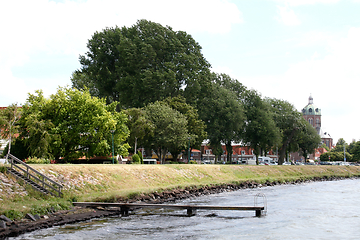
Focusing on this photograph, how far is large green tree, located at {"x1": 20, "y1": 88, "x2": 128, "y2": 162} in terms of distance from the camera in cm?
4409

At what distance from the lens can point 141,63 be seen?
65.9 m

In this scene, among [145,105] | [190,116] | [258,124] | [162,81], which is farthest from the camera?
[258,124]

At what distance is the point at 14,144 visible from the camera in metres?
43.7

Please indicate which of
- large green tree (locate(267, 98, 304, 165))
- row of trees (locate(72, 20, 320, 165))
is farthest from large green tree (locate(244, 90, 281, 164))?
large green tree (locate(267, 98, 304, 165))

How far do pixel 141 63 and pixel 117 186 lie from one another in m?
36.5

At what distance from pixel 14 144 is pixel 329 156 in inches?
5465

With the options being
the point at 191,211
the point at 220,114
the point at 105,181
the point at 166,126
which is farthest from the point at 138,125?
the point at 191,211

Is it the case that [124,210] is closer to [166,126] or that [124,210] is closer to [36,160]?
[36,160]

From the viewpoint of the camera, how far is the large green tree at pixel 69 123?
4409cm

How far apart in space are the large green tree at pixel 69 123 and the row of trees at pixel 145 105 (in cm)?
12

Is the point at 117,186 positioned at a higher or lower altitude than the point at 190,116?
lower

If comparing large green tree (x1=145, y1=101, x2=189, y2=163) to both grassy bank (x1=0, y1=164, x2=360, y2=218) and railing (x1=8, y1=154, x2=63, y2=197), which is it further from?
railing (x1=8, y1=154, x2=63, y2=197)

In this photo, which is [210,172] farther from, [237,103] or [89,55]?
[89,55]

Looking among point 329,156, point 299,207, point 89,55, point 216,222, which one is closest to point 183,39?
point 89,55
